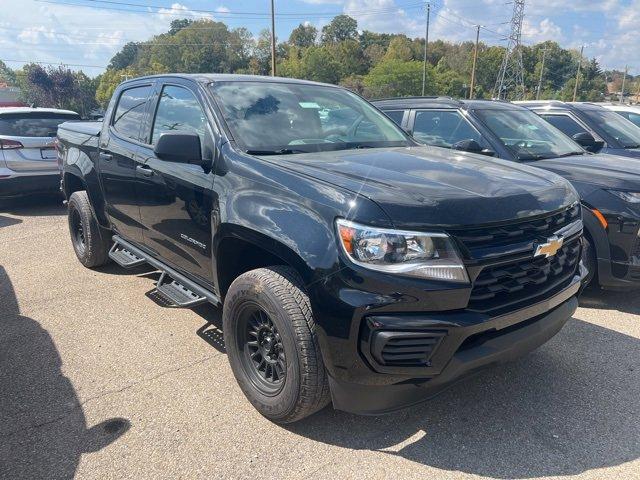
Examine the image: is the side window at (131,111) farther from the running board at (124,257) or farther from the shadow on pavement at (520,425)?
the shadow on pavement at (520,425)

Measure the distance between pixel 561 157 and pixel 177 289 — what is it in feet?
13.8

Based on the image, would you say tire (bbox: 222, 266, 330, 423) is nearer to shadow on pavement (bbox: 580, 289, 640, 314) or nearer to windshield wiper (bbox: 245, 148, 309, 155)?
windshield wiper (bbox: 245, 148, 309, 155)

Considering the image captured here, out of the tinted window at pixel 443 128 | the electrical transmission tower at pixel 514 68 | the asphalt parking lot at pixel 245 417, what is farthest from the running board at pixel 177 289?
the electrical transmission tower at pixel 514 68

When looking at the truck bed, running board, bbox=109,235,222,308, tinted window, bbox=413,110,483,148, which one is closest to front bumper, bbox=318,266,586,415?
running board, bbox=109,235,222,308

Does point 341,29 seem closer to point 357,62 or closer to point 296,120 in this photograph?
point 357,62

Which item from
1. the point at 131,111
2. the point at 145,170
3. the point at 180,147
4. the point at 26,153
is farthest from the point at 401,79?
the point at 180,147

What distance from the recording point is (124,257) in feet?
15.5

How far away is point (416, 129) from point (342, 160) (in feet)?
11.8

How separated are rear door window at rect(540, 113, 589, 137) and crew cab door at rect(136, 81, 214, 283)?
5.72 metres

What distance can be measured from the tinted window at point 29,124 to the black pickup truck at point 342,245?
5.65 meters

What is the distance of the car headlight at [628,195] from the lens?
4324 mm

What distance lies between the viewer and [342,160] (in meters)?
3.02

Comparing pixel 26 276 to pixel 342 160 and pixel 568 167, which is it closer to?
pixel 342 160

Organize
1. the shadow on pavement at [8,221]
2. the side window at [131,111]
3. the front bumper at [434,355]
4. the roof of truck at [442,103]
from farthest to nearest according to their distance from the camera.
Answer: the shadow on pavement at [8,221] → the roof of truck at [442,103] → the side window at [131,111] → the front bumper at [434,355]
